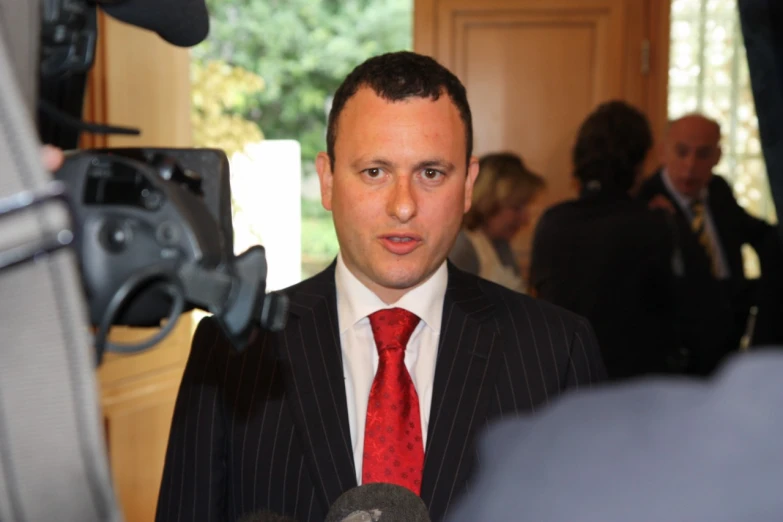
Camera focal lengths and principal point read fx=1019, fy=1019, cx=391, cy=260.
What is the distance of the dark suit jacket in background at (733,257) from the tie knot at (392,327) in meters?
1.64

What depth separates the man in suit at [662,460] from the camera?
36cm

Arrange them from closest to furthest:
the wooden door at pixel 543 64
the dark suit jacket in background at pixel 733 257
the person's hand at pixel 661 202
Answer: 1. the dark suit jacket in background at pixel 733 257
2. the person's hand at pixel 661 202
3. the wooden door at pixel 543 64

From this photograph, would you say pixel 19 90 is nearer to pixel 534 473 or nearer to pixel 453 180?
pixel 534 473

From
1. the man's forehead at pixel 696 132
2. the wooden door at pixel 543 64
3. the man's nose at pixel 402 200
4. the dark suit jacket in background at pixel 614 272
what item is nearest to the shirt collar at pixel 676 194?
the man's forehead at pixel 696 132

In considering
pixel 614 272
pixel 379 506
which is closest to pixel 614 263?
pixel 614 272

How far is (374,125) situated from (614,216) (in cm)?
142

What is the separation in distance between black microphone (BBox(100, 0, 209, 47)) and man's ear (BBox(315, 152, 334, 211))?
2.36ft

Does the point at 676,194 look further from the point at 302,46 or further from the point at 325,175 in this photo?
the point at 302,46

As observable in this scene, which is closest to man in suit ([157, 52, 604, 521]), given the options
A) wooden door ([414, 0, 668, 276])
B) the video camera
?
the video camera

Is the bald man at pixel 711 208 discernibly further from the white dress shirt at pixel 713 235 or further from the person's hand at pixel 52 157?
the person's hand at pixel 52 157

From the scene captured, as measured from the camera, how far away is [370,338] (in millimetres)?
1460

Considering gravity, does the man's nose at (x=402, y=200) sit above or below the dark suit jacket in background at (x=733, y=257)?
above

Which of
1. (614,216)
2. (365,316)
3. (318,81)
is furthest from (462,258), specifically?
(318,81)

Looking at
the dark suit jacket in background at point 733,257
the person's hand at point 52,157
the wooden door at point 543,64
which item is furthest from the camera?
the wooden door at point 543,64
